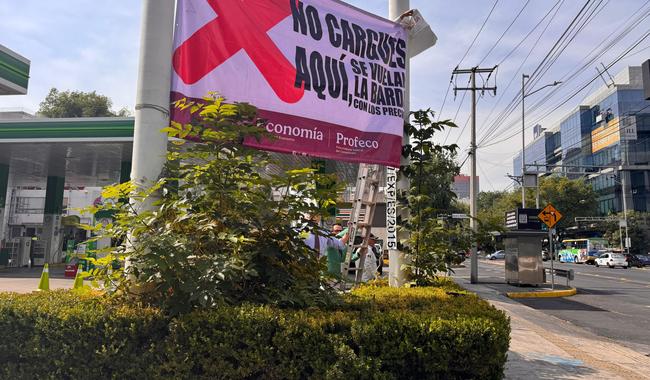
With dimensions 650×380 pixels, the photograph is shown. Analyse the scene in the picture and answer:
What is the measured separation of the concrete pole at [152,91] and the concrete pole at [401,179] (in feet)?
10.9

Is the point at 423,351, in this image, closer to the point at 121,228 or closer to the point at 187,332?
the point at 187,332

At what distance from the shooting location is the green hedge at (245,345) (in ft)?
11.3

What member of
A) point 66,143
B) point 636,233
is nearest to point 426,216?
point 66,143

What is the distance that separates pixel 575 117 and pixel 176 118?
93107mm

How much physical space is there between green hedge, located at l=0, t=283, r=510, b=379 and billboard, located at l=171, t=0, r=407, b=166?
2.10 meters

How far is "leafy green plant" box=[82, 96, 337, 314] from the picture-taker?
371 cm

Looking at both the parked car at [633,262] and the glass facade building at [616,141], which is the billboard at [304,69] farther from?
the glass facade building at [616,141]

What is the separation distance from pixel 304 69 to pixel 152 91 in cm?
176

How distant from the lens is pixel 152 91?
4719 millimetres

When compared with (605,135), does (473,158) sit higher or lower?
lower

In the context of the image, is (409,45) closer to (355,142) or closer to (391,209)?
(355,142)

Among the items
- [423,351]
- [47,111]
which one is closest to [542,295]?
[423,351]

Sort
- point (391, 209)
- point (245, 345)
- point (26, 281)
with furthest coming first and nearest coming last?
point (26, 281) → point (391, 209) → point (245, 345)

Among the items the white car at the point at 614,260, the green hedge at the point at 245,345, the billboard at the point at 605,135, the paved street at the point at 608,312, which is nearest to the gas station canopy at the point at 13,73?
the green hedge at the point at 245,345
